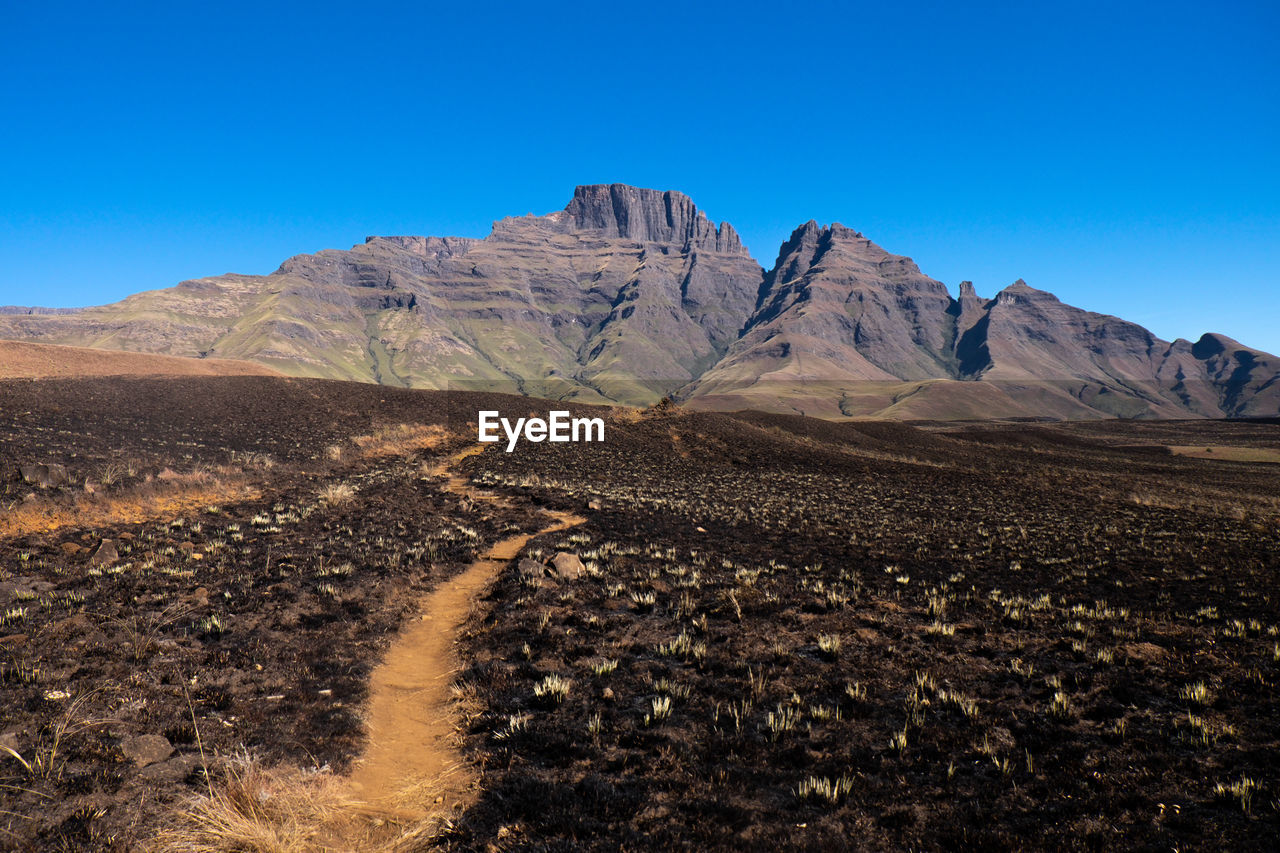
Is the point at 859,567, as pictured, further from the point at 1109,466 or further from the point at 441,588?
the point at 1109,466

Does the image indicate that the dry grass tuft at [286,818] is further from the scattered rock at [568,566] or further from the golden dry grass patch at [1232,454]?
the golden dry grass patch at [1232,454]

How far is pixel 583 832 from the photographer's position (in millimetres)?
5426

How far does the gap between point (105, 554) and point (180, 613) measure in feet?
16.8

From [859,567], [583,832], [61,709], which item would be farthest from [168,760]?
[859,567]

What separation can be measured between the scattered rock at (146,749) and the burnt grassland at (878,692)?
3486mm

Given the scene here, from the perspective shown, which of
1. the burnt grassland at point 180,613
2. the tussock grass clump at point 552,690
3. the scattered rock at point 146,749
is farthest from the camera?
the tussock grass clump at point 552,690

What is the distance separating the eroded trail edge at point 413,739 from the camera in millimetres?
5898

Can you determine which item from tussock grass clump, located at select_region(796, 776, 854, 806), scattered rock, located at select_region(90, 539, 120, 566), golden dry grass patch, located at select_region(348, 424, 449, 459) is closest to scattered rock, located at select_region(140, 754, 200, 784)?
tussock grass clump, located at select_region(796, 776, 854, 806)

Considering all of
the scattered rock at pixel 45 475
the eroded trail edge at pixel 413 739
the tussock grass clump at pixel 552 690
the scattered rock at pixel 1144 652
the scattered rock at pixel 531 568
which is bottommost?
the eroded trail edge at pixel 413 739

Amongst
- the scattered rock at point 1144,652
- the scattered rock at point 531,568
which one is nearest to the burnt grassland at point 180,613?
the scattered rock at point 531,568

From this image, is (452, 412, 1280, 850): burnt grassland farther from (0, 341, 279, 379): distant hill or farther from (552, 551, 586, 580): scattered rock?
(0, 341, 279, 379): distant hill

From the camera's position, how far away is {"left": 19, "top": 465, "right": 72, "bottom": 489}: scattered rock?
1745 cm

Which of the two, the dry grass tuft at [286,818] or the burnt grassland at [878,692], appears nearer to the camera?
the dry grass tuft at [286,818]

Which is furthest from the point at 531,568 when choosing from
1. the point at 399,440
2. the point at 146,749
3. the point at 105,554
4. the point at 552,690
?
the point at 399,440
